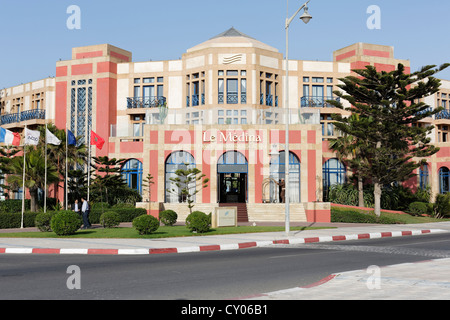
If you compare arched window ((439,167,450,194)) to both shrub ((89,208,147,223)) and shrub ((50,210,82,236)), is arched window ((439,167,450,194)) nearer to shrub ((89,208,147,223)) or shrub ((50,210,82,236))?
shrub ((89,208,147,223))

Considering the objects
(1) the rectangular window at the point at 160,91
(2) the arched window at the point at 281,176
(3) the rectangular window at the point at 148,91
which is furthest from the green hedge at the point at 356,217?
(3) the rectangular window at the point at 148,91

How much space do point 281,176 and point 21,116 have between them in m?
28.4

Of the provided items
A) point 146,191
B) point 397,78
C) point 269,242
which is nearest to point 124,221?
point 146,191

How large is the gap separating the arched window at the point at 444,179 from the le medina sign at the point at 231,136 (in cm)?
1905

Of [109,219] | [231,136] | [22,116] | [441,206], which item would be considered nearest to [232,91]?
[231,136]

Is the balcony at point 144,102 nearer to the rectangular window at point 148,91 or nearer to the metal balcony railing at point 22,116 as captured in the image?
the rectangular window at point 148,91

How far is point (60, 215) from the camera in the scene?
67.3 ft

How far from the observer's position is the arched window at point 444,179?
43219 millimetres

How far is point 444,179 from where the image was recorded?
143 feet

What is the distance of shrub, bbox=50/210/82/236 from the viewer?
20.5 m

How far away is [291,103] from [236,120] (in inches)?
317

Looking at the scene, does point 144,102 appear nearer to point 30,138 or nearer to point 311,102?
point 311,102

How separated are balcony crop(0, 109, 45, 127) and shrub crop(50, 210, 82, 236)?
28.8m
